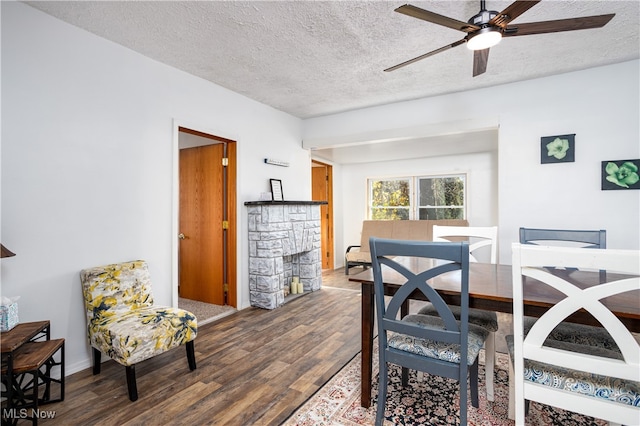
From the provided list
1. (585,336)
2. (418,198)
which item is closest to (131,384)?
(585,336)

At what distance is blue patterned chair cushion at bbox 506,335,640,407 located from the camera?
1206 mm

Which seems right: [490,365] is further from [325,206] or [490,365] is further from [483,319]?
[325,206]

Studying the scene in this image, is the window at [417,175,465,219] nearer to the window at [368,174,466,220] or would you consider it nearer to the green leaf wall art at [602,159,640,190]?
the window at [368,174,466,220]

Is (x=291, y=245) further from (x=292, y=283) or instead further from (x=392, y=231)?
(x=392, y=231)

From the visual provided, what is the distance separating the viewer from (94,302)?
2207 millimetres

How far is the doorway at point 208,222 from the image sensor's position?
3758mm

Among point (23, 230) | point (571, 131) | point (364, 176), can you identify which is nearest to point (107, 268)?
point (23, 230)

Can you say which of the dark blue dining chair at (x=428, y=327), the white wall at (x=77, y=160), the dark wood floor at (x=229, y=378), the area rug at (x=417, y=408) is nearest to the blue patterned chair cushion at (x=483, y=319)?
the dark blue dining chair at (x=428, y=327)

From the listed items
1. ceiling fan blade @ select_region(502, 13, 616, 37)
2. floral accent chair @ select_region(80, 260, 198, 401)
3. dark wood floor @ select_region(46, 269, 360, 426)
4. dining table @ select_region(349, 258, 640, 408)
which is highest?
ceiling fan blade @ select_region(502, 13, 616, 37)

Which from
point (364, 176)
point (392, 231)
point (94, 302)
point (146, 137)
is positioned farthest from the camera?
point (364, 176)

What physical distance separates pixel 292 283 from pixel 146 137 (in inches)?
103

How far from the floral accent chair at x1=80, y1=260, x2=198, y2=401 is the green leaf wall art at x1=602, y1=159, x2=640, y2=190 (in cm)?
398

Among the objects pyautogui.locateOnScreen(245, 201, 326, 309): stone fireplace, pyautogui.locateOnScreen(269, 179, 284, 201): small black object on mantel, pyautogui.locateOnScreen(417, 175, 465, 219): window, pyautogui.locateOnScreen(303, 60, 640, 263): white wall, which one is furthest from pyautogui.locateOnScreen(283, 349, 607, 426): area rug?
pyautogui.locateOnScreen(417, 175, 465, 219): window

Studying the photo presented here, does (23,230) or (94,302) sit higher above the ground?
(23,230)
